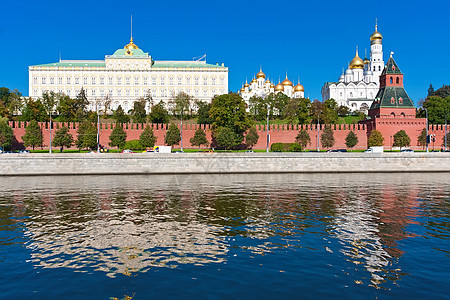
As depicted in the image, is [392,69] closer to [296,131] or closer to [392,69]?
[392,69]

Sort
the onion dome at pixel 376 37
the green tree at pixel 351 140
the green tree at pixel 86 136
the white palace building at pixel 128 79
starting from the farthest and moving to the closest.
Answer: the onion dome at pixel 376 37, the white palace building at pixel 128 79, the green tree at pixel 351 140, the green tree at pixel 86 136

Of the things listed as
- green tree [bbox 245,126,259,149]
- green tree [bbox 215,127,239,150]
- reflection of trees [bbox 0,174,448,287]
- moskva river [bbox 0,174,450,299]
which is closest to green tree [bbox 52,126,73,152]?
green tree [bbox 215,127,239,150]

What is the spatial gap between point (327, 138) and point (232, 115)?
15.6 m

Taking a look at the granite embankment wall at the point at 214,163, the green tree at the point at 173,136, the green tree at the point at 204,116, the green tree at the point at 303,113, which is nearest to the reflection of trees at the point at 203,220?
the granite embankment wall at the point at 214,163

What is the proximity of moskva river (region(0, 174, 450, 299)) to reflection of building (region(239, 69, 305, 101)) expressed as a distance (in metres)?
94.2

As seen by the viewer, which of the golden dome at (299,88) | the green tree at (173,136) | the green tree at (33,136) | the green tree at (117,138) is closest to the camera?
the green tree at (33,136)

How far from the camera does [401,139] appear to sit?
60719 millimetres

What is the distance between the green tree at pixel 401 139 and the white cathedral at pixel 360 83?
48422mm

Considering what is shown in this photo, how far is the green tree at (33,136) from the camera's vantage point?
55.7 m

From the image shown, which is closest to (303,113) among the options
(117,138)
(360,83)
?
(117,138)

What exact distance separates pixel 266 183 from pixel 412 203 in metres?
11.7

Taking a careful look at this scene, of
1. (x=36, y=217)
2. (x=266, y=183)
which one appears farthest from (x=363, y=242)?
(x=266, y=183)

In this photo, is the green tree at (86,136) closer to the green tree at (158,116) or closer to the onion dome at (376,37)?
the green tree at (158,116)

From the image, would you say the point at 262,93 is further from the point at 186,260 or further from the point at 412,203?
the point at 186,260
